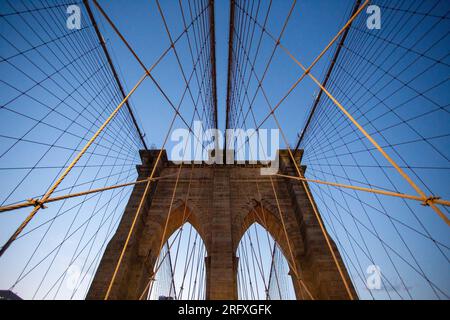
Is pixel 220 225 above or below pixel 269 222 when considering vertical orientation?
below

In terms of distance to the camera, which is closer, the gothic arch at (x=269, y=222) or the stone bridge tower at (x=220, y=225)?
the stone bridge tower at (x=220, y=225)

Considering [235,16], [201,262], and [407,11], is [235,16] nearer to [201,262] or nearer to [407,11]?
[407,11]

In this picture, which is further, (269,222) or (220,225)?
(269,222)

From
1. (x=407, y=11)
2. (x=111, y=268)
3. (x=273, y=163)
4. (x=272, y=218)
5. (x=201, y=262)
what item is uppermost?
(x=273, y=163)

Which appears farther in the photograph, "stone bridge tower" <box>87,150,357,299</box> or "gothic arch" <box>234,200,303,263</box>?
"gothic arch" <box>234,200,303,263</box>

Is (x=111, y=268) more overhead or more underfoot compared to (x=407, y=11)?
more underfoot

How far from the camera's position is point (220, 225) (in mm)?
7867

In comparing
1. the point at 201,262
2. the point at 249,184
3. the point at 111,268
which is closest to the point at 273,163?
the point at 249,184

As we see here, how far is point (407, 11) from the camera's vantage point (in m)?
3.91

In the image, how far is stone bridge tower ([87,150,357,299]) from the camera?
246 inches

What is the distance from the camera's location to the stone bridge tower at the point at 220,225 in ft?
20.5
